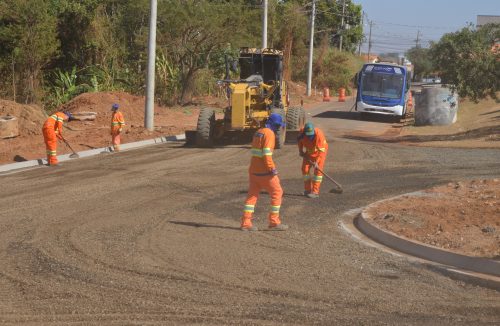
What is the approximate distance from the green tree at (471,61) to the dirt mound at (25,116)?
45.3 feet

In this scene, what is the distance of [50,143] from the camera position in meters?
17.7

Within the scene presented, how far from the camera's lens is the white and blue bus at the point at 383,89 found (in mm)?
37062

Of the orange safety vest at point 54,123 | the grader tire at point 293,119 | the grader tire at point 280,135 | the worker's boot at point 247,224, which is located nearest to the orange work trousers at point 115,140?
the orange safety vest at point 54,123

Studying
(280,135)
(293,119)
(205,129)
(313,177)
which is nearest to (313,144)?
(313,177)

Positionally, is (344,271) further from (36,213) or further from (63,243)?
(36,213)

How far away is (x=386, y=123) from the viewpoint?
120ft

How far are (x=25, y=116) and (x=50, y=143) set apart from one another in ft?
23.1

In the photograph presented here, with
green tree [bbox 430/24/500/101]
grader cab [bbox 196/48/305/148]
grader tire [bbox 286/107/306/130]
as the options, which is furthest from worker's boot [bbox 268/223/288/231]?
green tree [bbox 430/24/500/101]

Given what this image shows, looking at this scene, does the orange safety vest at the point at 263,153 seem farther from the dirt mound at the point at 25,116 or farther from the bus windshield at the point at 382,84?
the bus windshield at the point at 382,84

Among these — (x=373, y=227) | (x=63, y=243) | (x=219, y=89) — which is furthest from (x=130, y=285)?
(x=219, y=89)

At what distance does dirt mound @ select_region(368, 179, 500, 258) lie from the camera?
9.50m

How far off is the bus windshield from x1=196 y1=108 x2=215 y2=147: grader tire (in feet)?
58.1

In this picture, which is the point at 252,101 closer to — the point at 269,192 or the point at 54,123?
the point at 54,123

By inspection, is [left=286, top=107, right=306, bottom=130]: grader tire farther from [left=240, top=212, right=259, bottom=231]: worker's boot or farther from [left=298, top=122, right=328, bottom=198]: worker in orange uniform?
[left=240, top=212, right=259, bottom=231]: worker's boot
